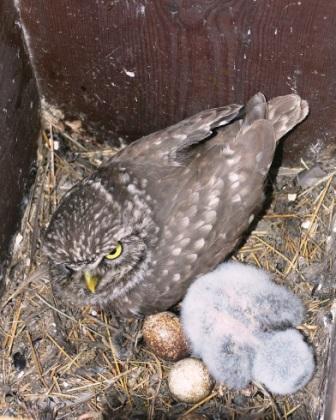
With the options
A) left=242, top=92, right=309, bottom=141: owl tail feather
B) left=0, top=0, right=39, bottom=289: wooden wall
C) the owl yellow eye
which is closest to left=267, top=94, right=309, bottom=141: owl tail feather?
left=242, top=92, right=309, bottom=141: owl tail feather

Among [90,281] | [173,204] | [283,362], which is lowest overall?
[283,362]

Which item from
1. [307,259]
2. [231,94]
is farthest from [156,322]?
[231,94]

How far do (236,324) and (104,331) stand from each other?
76 centimetres

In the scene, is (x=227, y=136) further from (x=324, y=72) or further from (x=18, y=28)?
(x=18, y=28)

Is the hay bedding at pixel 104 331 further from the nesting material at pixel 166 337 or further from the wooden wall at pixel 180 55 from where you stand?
the wooden wall at pixel 180 55

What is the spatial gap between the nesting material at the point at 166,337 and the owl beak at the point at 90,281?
36 cm

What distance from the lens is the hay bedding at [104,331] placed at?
3389 millimetres

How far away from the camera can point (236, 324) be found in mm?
3195

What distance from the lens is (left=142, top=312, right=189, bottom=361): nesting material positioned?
10.9 ft

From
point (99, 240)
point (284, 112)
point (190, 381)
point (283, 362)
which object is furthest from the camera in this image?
point (284, 112)

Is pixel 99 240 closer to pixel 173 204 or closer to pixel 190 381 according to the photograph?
pixel 173 204

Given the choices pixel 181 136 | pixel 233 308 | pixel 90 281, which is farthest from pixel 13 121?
pixel 233 308

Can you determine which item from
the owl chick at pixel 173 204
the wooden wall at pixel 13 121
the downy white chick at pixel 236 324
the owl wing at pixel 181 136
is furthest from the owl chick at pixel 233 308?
the wooden wall at pixel 13 121

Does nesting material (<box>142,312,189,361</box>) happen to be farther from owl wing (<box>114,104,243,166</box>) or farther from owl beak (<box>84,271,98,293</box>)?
owl wing (<box>114,104,243,166</box>)
